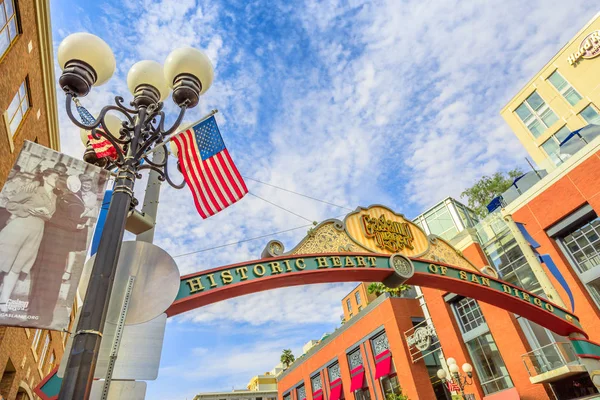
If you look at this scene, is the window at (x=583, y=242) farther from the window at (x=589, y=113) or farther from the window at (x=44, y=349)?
the window at (x=44, y=349)

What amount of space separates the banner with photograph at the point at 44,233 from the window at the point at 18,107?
7.42m

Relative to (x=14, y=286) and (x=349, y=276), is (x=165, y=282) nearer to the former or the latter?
(x=14, y=286)

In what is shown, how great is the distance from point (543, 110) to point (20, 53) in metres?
39.3

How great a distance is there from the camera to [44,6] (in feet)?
38.3

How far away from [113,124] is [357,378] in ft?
88.0

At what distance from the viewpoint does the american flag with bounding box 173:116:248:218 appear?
5.78 m

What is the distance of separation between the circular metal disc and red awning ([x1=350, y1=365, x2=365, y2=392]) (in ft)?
89.6

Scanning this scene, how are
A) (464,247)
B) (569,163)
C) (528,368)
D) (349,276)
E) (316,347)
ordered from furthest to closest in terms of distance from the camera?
(316,347)
(464,247)
(569,163)
(528,368)
(349,276)

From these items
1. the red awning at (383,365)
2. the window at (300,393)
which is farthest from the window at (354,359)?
the window at (300,393)

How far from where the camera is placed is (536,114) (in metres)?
35.7

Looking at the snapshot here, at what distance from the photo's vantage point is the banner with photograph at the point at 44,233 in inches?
147

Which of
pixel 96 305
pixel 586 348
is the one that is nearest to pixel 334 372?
pixel 586 348

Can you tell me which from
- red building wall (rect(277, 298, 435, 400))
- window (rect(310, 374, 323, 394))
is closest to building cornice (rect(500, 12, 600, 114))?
red building wall (rect(277, 298, 435, 400))

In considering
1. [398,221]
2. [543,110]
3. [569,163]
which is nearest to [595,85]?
[543,110]
